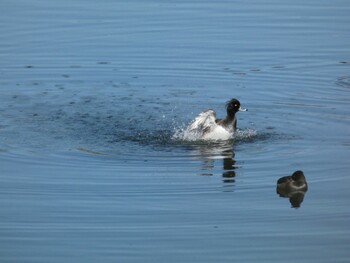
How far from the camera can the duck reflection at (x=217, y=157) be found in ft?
47.4

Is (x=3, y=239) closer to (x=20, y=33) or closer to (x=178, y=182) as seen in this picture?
(x=178, y=182)

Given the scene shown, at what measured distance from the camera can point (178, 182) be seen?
13.9 metres

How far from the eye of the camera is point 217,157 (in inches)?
607

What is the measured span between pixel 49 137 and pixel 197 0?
11.0 m

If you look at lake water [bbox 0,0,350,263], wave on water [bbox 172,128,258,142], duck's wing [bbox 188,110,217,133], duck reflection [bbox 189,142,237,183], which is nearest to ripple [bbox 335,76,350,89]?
lake water [bbox 0,0,350,263]

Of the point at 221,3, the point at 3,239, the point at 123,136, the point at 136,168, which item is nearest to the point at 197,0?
the point at 221,3

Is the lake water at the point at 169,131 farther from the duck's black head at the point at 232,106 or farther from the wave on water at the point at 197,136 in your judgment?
the duck's black head at the point at 232,106

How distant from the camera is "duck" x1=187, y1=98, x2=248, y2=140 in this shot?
53.4 feet

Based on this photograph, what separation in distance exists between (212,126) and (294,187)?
138 inches

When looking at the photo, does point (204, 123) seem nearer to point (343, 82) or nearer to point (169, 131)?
point (169, 131)

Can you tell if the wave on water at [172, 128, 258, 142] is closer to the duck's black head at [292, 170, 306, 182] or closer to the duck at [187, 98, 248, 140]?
the duck at [187, 98, 248, 140]

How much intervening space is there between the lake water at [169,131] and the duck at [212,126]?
0.18 meters

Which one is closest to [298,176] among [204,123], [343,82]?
[204,123]

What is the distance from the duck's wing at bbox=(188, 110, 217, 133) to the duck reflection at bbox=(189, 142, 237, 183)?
29 centimetres
